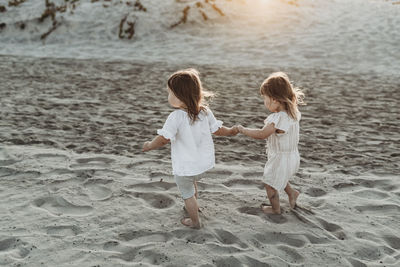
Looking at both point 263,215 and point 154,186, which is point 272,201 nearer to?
point 263,215

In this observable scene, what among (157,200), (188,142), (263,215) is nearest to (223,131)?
(188,142)

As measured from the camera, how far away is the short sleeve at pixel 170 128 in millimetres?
2988

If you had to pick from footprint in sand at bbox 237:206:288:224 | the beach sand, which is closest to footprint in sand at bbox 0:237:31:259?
the beach sand

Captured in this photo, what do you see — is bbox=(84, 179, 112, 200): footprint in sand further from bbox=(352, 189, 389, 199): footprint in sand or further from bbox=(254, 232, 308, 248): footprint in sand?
bbox=(352, 189, 389, 199): footprint in sand

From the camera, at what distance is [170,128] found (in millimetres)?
3010

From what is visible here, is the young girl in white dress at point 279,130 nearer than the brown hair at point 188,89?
No

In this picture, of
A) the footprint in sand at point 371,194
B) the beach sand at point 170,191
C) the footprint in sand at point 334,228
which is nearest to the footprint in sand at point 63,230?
the beach sand at point 170,191

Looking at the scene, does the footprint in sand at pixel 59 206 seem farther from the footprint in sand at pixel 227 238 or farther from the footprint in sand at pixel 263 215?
the footprint in sand at pixel 263 215

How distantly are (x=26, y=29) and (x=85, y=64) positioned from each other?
6.94 metres

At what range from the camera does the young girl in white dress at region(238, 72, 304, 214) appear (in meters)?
3.18

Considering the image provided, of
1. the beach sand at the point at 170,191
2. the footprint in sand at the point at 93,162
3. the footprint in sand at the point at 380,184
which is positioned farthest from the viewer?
the footprint in sand at the point at 93,162

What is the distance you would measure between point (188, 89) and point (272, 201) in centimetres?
126

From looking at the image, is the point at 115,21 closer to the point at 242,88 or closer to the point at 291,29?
the point at 291,29

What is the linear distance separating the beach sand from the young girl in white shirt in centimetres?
48
